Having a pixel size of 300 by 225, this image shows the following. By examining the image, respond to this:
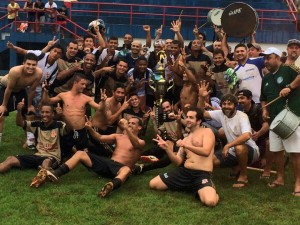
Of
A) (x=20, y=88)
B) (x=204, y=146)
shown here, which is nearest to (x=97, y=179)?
(x=204, y=146)

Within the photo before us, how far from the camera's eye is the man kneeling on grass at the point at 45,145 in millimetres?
6703

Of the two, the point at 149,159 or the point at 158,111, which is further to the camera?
the point at 158,111

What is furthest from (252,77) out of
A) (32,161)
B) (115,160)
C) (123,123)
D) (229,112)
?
(32,161)

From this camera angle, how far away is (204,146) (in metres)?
5.82

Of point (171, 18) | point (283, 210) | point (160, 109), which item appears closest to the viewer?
point (283, 210)

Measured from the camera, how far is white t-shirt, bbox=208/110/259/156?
634 centimetres

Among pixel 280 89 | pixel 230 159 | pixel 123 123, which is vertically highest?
pixel 280 89

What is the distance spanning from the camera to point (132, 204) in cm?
558

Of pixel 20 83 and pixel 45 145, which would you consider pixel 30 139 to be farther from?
pixel 45 145

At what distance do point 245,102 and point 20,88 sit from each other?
3.62 metres

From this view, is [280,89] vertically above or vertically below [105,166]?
above

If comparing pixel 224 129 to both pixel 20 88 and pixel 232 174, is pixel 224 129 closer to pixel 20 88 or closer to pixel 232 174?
pixel 232 174

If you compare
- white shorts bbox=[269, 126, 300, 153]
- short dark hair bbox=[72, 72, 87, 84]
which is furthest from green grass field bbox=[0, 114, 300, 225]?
short dark hair bbox=[72, 72, 87, 84]

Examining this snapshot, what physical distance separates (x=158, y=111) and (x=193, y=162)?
7.12 ft
